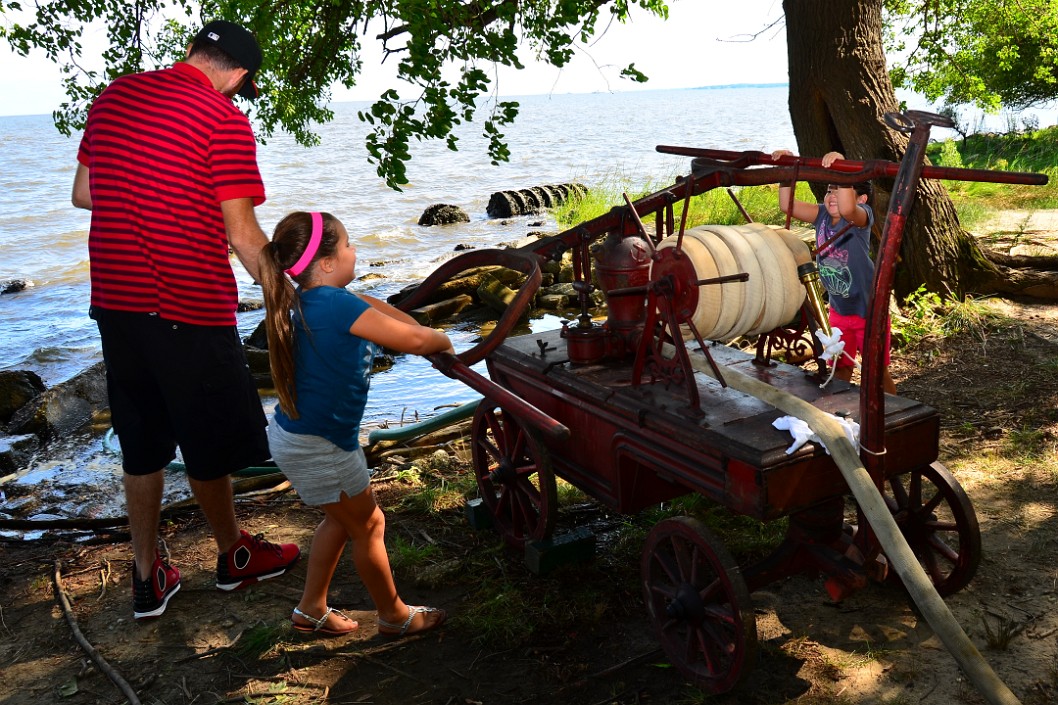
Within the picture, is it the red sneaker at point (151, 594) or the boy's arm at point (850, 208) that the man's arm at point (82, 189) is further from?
the boy's arm at point (850, 208)

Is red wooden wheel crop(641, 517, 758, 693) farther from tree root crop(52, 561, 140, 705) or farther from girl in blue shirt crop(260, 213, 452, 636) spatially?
tree root crop(52, 561, 140, 705)

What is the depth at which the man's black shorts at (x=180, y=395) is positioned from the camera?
3.43 m

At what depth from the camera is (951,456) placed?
189 inches

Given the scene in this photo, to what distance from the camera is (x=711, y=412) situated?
10.2 feet

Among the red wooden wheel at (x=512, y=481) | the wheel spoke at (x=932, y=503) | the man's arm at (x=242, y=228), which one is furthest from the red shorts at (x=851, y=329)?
the man's arm at (x=242, y=228)

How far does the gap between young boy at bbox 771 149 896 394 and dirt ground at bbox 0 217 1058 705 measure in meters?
1.02

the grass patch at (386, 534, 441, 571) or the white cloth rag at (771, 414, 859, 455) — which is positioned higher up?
the white cloth rag at (771, 414, 859, 455)

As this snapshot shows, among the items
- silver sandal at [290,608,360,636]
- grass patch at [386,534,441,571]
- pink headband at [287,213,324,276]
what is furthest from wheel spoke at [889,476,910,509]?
pink headband at [287,213,324,276]

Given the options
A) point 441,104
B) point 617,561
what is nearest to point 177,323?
point 617,561

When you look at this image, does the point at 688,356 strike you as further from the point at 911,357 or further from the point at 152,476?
the point at 911,357

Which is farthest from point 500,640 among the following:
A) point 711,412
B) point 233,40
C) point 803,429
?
point 233,40

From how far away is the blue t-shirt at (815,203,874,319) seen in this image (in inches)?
168

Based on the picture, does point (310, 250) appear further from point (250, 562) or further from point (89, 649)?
point (89, 649)

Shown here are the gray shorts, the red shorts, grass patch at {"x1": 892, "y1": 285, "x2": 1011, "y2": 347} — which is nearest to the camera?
the gray shorts
